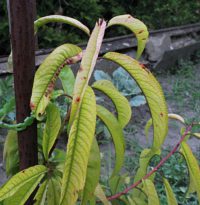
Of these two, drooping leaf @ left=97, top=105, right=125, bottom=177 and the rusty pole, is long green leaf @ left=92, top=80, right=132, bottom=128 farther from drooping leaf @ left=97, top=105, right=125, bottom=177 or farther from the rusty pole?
the rusty pole

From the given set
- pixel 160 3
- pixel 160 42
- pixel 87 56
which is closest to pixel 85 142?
pixel 87 56

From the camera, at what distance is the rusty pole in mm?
661

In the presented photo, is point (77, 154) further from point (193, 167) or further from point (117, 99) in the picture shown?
point (193, 167)

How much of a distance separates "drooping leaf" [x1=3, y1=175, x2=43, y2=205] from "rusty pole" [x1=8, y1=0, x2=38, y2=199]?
0.20 feet

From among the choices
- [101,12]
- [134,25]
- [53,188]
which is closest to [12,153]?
[53,188]

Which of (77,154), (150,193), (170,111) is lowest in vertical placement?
(170,111)

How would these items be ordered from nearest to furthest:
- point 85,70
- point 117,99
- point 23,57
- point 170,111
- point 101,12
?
1. point 85,70
2. point 23,57
3. point 117,99
4. point 170,111
5. point 101,12

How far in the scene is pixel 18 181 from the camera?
2.34ft

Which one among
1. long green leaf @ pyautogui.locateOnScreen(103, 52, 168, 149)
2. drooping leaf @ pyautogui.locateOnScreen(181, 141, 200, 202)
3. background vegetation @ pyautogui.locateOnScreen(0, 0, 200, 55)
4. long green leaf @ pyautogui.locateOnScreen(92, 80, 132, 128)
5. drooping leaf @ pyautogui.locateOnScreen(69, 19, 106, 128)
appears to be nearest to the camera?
drooping leaf @ pyautogui.locateOnScreen(69, 19, 106, 128)

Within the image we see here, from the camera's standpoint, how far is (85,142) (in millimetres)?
606

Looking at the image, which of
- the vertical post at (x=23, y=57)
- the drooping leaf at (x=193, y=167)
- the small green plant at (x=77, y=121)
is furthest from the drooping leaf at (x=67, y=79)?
the drooping leaf at (x=193, y=167)

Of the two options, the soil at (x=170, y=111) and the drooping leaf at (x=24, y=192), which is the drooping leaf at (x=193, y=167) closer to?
the drooping leaf at (x=24, y=192)

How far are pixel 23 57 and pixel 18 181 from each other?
21cm

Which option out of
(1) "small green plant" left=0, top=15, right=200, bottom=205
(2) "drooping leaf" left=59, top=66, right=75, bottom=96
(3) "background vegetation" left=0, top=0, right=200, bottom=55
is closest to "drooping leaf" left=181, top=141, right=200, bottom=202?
(1) "small green plant" left=0, top=15, right=200, bottom=205
